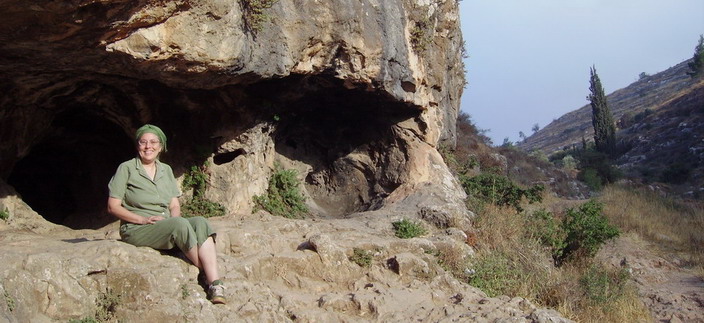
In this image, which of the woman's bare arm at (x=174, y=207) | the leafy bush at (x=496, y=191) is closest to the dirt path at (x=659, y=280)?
the leafy bush at (x=496, y=191)

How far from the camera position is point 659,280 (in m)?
10.6

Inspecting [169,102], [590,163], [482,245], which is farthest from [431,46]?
[590,163]

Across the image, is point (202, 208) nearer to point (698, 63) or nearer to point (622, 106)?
point (698, 63)

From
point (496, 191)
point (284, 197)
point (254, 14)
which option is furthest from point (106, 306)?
point (496, 191)

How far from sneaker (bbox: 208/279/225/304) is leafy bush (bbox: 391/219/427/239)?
11.0 ft

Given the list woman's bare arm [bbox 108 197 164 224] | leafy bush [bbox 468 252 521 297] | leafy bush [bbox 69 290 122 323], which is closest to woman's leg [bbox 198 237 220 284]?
woman's bare arm [bbox 108 197 164 224]

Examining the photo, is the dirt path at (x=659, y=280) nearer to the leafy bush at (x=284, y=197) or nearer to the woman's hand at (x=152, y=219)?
the leafy bush at (x=284, y=197)

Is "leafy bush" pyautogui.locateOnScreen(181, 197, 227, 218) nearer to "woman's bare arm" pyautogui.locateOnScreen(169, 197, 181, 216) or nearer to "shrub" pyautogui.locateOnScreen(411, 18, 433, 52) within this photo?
"woman's bare arm" pyautogui.locateOnScreen(169, 197, 181, 216)

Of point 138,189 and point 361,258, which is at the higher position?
point 138,189

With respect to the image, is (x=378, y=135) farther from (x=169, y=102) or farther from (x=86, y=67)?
(x=86, y=67)

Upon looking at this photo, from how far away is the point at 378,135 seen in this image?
10555 mm

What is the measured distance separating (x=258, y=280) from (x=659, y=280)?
24.5 ft

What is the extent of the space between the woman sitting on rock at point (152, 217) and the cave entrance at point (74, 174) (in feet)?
14.9

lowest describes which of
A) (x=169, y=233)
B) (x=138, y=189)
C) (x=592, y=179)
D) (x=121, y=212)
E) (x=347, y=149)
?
(x=592, y=179)
